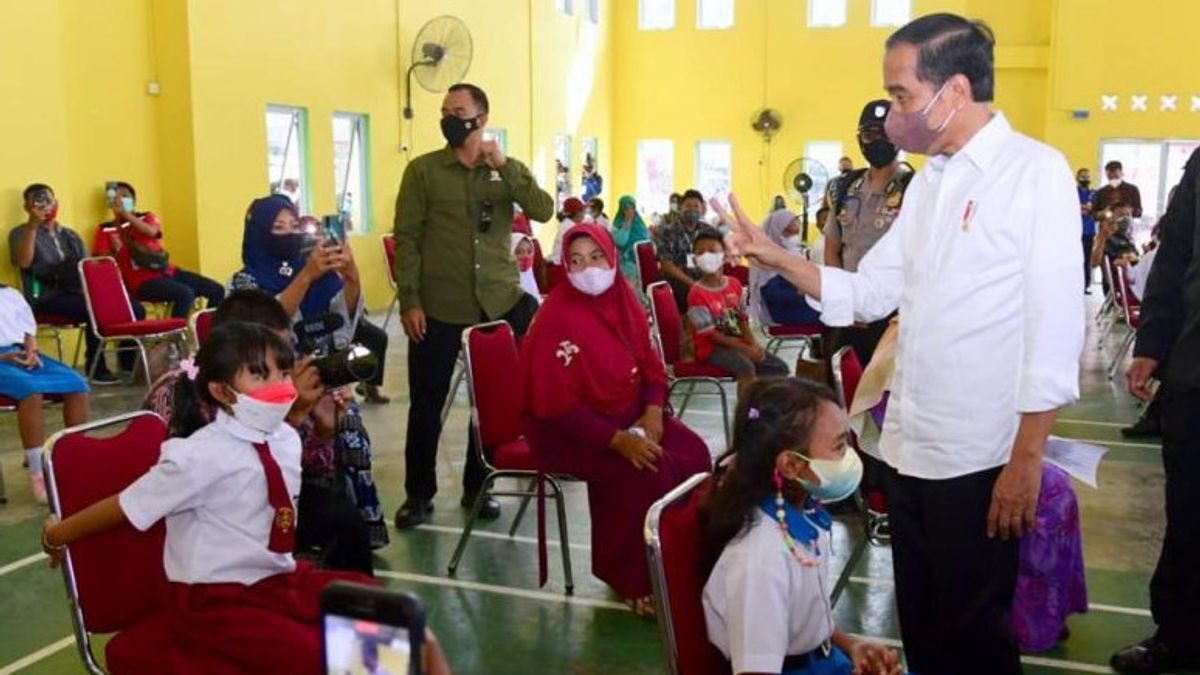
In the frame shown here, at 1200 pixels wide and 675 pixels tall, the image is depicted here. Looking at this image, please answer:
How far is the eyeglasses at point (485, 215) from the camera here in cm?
433

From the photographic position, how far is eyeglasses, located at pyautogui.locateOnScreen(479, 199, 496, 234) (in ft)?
14.2

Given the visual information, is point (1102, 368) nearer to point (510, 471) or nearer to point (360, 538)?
point (510, 471)

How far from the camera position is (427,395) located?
4.24 meters

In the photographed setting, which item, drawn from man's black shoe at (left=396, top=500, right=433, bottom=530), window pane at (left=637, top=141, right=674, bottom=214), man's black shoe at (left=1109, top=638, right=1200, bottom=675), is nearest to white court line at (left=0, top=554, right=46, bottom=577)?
man's black shoe at (left=396, top=500, right=433, bottom=530)

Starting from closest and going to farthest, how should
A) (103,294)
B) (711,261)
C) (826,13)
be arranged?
1. (711,261)
2. (103,294)
3. (826,13)

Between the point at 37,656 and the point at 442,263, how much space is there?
1955mm

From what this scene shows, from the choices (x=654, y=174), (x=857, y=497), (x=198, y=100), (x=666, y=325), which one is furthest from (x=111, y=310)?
(x=654, y=174)

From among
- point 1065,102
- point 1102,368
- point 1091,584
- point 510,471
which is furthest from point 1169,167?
point 510,471

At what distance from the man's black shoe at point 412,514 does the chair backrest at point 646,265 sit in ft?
14.9

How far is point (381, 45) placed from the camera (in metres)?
11.6

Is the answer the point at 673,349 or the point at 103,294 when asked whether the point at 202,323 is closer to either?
the point at 673,349

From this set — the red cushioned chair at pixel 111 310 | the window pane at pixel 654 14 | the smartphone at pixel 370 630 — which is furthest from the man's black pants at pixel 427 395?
the window pane at pixel 654 14

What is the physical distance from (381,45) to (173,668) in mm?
10288

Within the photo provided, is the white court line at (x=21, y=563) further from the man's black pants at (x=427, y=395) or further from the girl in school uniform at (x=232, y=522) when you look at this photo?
the girl in school uniform at (x=232, y=522)
